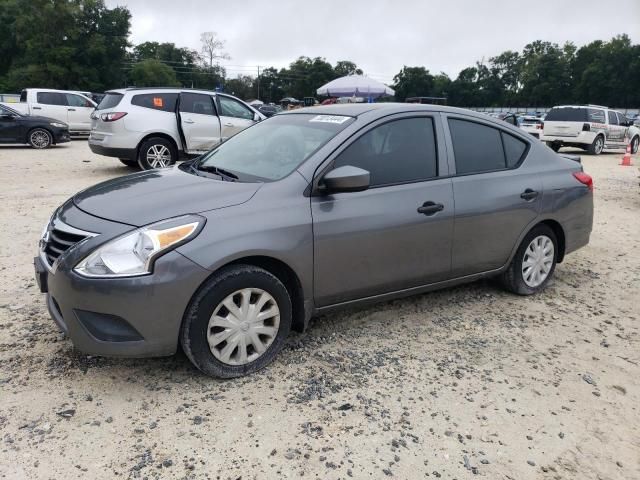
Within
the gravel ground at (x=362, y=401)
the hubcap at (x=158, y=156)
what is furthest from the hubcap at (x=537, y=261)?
the hubcap at (x=158, y=156)

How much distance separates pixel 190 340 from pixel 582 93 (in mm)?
88770

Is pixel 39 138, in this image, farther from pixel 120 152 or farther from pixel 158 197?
pixel 158 197

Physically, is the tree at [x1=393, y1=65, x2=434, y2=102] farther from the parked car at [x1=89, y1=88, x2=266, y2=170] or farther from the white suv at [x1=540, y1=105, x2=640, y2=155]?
the parked car at [x1=89, y1=88, x2=266, y2=170]

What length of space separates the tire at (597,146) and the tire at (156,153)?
1537 centimetres

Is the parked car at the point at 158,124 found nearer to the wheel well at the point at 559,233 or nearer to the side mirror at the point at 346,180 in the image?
the wheel well at the point at 559,233

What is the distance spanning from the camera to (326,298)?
3.37 metres

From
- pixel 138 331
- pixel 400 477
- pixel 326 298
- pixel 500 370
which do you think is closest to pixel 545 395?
pixel 500 370

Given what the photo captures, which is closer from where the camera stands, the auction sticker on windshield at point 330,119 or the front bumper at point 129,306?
the front bumper at point 129,306

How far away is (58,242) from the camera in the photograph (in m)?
2.96

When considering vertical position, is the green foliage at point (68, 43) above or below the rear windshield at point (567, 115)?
above

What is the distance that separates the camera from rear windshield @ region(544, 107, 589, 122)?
18297mm

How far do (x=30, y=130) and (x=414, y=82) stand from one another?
88615 mm

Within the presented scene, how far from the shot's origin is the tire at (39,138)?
49.0ft

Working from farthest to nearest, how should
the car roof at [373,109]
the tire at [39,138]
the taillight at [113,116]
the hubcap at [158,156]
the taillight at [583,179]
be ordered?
the tire at [39,138] → the hubcap at [158,156] → the taillight at [113,116] → the taillight at [583,179] → the car roof at [373,109]
